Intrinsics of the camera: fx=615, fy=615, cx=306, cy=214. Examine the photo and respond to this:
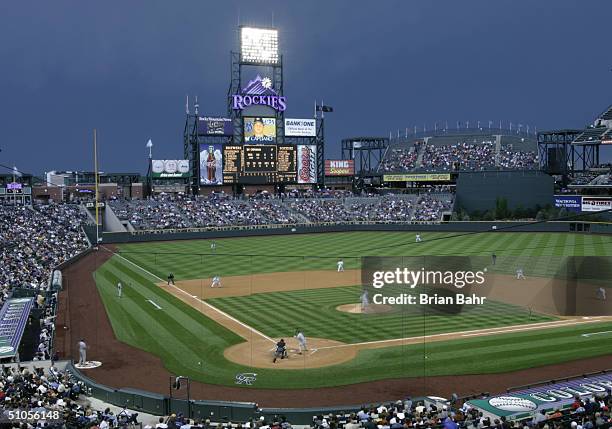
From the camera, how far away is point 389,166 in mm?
107875

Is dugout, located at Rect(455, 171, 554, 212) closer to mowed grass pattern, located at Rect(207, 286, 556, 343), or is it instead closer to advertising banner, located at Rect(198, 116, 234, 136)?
advertising banner, located at Rect(198, 116, 234, 136)

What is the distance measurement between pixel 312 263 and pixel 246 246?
14.6 metres

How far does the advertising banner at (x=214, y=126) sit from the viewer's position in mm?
80688

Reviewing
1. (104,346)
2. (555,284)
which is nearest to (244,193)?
(555,284)

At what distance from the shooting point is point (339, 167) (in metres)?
98.1

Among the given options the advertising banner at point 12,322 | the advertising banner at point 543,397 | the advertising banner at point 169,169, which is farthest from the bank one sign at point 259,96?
the advertising banner at point 543,397

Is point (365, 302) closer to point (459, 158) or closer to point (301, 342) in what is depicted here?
point (301, 342)

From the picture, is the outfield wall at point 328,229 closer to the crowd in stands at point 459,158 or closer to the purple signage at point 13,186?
the purple signage at point 13,186

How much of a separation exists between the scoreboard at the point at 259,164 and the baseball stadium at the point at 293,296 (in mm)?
223

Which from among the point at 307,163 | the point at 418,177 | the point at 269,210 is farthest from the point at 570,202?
the point at 269,210

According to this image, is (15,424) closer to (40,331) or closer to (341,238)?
(40,331)

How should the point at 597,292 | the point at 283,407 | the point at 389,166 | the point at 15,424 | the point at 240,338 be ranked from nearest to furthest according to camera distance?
the point at 15,424 < the point at 283,407 < the point at 240,338 < the point at 597,292 < the point at 389,166

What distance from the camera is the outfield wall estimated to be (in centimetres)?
6588

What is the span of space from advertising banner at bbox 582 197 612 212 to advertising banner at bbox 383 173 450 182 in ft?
81.5
